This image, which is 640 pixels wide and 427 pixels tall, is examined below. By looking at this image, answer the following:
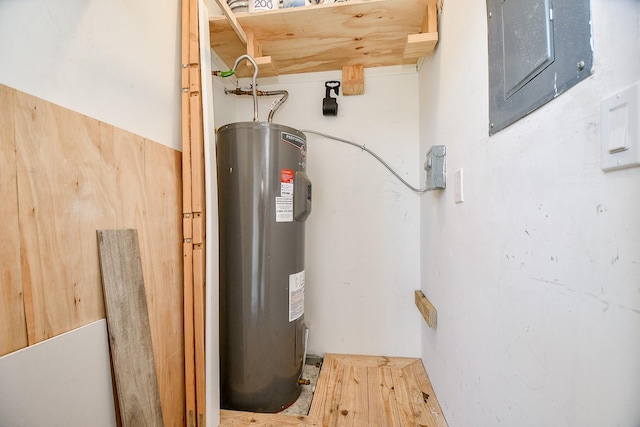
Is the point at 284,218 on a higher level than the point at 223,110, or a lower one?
lower

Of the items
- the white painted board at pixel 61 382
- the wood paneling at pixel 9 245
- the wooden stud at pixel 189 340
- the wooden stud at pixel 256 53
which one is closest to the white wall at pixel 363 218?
the wooden stud at pixel 256 53

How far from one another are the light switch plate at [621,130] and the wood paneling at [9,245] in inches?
42.8

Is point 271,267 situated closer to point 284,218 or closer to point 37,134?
point 284,218

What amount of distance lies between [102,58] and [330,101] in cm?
118

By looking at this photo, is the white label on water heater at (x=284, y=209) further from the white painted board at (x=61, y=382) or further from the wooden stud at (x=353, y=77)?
the wooden stud at (x=353, y=77)

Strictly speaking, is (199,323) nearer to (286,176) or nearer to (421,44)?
(286,176)

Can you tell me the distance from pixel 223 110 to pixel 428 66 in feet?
4.12

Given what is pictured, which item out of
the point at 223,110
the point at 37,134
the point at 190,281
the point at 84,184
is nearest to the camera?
the point at 37,134

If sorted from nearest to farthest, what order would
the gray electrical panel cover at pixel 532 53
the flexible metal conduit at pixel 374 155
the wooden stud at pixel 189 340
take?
the gray electrical panel cover at pixel 532 53
the wooden stud at pixel 189 340
the flexible metal conduit at pixel 374 155

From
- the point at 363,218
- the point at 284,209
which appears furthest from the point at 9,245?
the point at 363,218

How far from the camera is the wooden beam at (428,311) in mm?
1220

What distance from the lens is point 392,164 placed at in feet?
5.48

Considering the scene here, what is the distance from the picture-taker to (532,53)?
1.80 ft

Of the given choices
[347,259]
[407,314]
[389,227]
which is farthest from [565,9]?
[407,314]
